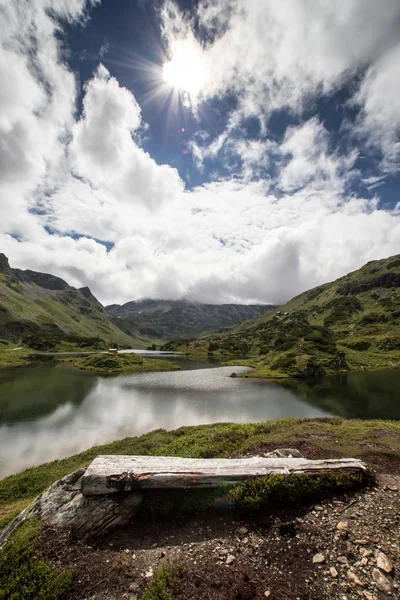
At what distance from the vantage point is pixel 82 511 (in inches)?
430

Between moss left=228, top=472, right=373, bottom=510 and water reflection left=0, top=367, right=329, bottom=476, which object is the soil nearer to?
moss left=228, top=472, right=373, bottom=510

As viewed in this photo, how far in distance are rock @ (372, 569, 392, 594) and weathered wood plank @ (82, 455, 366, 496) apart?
430cm

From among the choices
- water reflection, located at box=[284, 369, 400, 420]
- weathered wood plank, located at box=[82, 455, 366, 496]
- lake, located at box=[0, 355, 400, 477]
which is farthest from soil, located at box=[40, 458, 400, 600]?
water reflection, located at box=[284, 369, 400, 420]

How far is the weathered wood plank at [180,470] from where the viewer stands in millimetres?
11250

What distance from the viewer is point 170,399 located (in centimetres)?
6975

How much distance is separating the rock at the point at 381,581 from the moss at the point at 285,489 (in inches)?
144

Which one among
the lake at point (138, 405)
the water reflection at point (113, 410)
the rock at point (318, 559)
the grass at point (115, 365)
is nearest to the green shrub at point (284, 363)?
the lake at point (138, 405)

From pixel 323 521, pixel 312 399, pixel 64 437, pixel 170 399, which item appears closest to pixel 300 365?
pixel 312 399

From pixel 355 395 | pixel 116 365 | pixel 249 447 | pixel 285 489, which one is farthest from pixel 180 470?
pixel 116 365

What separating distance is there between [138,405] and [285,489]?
57597 mm

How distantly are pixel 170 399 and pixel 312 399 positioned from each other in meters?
38.7

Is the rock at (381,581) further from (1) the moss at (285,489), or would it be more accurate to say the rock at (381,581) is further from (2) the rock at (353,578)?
(1) the moss at (285,489)

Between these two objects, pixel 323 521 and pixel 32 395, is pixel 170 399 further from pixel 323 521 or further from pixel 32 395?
pixel 323 521

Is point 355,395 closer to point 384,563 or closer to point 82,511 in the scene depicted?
point 384,563
